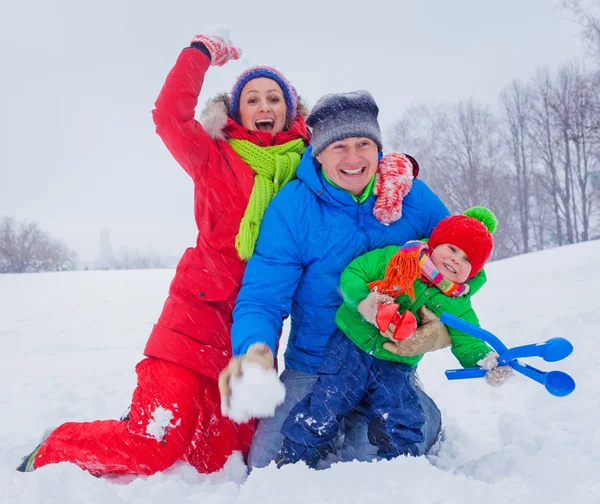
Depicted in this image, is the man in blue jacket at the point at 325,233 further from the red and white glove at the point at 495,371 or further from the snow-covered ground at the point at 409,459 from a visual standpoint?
the red and white glove at the point at 495,371

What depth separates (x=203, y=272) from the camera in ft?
8.02

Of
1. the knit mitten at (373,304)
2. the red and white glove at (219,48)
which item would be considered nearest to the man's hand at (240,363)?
the knit mitten at (373,304)

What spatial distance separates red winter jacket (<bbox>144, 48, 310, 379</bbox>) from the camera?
2369mm

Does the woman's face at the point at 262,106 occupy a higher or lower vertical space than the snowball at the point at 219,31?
lower

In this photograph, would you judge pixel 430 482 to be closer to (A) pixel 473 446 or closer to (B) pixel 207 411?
(A) pixel 473 446

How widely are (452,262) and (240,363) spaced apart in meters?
0.96

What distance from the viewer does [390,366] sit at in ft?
7.40

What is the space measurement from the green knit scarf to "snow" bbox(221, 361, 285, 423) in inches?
28.2

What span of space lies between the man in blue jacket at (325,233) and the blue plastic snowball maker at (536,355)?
58cm

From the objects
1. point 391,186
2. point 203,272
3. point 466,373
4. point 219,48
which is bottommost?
point 466,373

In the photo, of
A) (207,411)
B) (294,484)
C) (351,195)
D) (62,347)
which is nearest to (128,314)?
(62,347)

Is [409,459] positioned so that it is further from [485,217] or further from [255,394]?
[485,217]

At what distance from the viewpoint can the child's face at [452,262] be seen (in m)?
2.05

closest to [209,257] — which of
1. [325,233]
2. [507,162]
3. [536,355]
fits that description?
[325,233]
